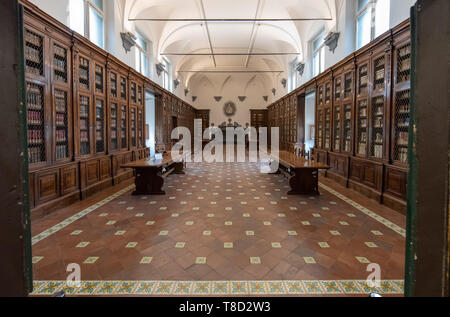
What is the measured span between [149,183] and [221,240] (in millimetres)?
3131

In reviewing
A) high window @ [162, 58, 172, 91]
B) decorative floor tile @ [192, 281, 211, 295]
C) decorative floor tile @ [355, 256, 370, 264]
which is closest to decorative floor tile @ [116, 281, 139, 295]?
decorative floor tile @ [192, 281, 211, 295]

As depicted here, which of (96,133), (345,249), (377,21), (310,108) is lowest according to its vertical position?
(345,249)

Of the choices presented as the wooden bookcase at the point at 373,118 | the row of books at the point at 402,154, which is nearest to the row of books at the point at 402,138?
the wooden bookcase at the point at 373,118

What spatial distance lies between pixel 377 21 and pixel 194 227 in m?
6.55

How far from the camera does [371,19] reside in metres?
6.19

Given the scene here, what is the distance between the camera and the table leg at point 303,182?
5.66 m

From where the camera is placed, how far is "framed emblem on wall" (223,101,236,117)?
21.8 meters

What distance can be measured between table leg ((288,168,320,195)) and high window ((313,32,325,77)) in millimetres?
5511

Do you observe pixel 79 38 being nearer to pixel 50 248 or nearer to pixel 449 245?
pixel 50 248

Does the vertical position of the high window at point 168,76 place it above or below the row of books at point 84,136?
above

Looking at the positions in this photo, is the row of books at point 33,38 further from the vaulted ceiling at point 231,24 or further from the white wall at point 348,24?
the white wall at point 348,24

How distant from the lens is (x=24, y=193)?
109 centimetres

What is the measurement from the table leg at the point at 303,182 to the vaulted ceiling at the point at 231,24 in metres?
5.09

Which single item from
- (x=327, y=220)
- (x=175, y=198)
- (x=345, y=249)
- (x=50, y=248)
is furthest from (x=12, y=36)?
(x=175, y=198)
